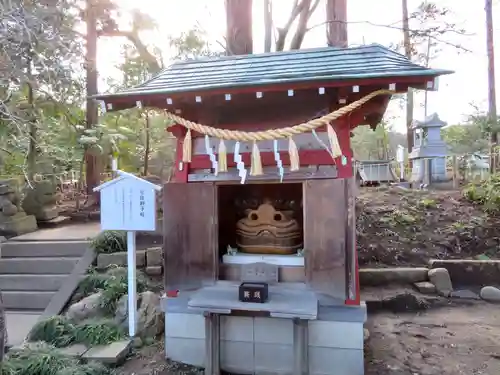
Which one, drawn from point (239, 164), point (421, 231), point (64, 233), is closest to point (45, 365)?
point (239, 164)

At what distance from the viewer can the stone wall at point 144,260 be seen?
5867 millimetres

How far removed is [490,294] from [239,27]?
5993 mm

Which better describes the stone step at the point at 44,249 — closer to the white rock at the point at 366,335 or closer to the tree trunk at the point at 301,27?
the white rock at the point at 366,335

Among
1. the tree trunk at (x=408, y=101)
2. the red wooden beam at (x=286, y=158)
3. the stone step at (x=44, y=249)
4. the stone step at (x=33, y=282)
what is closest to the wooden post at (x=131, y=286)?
the red wooden beam at (x=286, y=158)

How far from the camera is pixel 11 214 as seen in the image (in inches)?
296

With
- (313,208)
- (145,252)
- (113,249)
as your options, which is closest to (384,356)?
(313,208)

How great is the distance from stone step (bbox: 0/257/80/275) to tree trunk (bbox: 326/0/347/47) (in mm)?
5702

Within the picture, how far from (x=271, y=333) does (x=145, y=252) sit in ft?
9.27

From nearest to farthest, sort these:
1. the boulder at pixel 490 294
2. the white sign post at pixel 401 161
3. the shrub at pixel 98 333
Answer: the shrub at pixel 98 333 < the boulder at pixel 490 294 < the white sign post at pixel 401 161

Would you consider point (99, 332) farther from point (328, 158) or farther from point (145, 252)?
point (328, 158)

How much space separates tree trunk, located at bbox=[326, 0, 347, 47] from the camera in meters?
6.36

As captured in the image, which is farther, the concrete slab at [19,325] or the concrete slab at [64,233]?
the concrete slab at [64,233]

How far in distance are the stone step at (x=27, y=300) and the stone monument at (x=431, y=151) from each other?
9.80 meters

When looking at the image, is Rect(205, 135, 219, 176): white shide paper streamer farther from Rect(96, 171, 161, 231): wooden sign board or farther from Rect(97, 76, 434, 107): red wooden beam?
Rect(96, 171, 161, 231): wooden sign board
